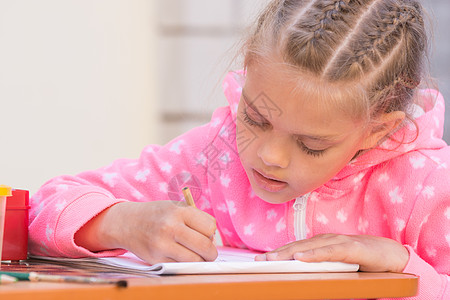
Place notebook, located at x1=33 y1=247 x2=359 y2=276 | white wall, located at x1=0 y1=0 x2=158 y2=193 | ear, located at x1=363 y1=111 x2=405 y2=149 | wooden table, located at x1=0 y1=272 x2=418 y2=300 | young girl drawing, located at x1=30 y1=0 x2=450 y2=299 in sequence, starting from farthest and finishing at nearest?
1. white wall, located at x1=0 y1=0 x2=158 y2=193
2. ear, located at x1=363 y1=111 x2=405 y2=149
3. young girl drawing, located at x1=30 y1=0 x2=450 y2=299
4. notebook, located at x1=33 y1=247 x2=359 y2=276
5. wooden table, located at x1=0 y1=272 x2=418 y2=300

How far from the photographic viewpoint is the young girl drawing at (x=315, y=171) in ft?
2.20

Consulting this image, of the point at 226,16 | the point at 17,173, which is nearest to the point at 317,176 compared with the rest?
the point at 17,173

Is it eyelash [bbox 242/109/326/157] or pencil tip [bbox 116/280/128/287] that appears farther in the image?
eyelash [bbox 242/109/326/157]

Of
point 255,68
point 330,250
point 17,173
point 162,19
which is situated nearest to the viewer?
point 330,250

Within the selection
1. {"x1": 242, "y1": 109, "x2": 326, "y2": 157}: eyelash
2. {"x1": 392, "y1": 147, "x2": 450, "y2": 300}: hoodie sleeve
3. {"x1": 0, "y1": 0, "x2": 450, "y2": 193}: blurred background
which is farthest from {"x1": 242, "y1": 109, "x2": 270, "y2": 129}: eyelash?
{"x1": 0, "y1": 0, "x2": 450, "y2": 193}: blurred background

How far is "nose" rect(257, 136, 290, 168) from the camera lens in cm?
70

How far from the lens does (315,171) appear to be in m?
0.74

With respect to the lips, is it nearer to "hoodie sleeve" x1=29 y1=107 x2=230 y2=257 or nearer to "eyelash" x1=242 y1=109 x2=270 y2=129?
"eyelash" x1=242 y1=109 x2=270 y2=129

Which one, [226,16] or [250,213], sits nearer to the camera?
[250,213]

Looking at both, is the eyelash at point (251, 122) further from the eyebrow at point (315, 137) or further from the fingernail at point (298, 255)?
the fingernail at point (298, 255)

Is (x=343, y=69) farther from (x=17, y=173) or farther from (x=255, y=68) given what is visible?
(x=17, y=173)

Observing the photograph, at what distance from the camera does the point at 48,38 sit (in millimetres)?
1727

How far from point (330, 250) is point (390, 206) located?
0.80ft

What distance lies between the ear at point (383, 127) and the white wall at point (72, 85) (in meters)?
1.09
